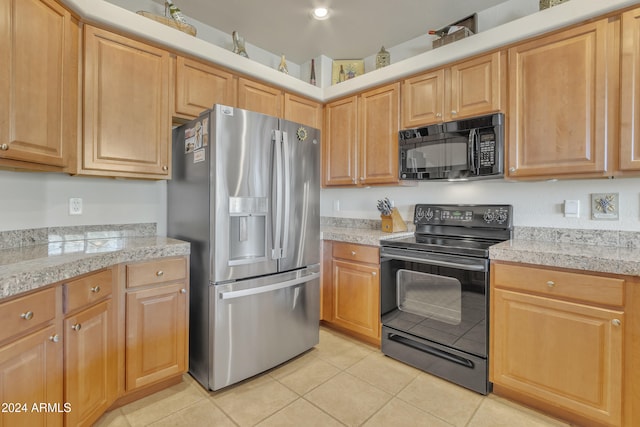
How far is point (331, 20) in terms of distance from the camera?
2.56 metres

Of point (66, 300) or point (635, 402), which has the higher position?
point (66, 300)

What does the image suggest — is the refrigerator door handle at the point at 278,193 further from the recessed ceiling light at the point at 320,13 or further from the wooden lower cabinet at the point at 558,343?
the wooden lower cabinet at the point at 558,343

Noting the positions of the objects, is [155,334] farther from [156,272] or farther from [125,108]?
[125,108]

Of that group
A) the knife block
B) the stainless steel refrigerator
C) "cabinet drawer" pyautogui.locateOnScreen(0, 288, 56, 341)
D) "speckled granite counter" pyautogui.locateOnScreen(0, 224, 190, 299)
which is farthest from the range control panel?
"cabinet drawer" pyautogui.locateOnScreen(0, 288, 56, 341)

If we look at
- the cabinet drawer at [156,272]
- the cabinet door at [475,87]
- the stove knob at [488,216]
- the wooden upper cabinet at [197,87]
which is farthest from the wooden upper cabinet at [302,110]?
the stove knob at [488,216]

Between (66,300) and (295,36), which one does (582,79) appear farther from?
(66,300)

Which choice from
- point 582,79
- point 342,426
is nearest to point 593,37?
point 582,79

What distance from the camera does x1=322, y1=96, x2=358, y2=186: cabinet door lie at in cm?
289

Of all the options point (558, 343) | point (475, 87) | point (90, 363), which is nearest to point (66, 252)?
point (90, 363)

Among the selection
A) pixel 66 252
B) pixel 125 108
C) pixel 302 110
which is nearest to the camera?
pixel 66 252

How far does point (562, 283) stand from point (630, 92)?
1.10 meters

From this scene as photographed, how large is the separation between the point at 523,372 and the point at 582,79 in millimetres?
1741

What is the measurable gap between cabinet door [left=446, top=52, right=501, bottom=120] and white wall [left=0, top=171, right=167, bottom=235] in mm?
2339

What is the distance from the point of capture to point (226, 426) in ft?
5.15
